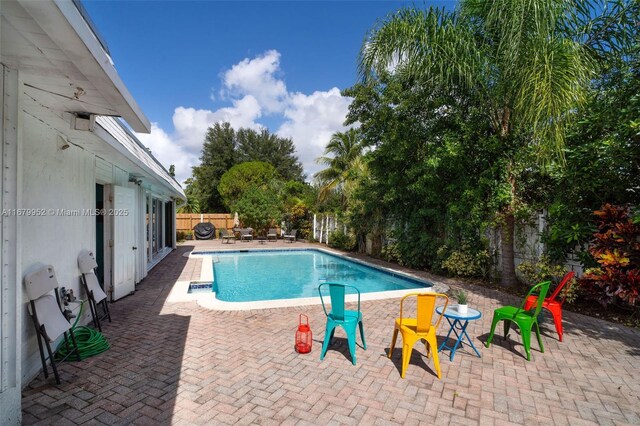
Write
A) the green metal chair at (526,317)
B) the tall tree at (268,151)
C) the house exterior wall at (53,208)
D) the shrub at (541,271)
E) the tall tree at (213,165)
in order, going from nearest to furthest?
the house exterior wall at (53,208), the green metal chair at (526,317), the shrub at (541,271), the tall tree at (213,165), the tall tree at (268,151)

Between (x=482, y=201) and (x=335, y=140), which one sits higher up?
(x=335, y=140)

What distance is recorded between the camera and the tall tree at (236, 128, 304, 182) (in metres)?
32.6

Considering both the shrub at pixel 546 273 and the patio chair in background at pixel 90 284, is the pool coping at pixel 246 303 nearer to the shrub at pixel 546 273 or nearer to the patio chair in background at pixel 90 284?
the patio chair in background at pixel 90 284

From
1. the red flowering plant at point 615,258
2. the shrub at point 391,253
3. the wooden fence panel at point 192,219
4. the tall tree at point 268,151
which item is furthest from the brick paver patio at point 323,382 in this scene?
the tall tree at point 268,151

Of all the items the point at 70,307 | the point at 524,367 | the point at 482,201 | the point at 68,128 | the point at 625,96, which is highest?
the point at 625,96

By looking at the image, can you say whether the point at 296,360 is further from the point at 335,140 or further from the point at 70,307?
the point at 335,140

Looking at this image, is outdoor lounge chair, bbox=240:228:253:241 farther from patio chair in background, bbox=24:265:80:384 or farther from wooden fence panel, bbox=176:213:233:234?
patio chair in background, bbox=24:265:80:384

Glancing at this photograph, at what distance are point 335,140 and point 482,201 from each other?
1269cm

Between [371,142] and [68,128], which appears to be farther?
[371,142]

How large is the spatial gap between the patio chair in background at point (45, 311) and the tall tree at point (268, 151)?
2947 cm

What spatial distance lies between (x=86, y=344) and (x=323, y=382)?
2900mm

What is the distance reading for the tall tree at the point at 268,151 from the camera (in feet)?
107

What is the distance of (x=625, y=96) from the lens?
5.62 m

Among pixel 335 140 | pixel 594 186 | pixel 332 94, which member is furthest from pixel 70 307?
pixel 332 94
